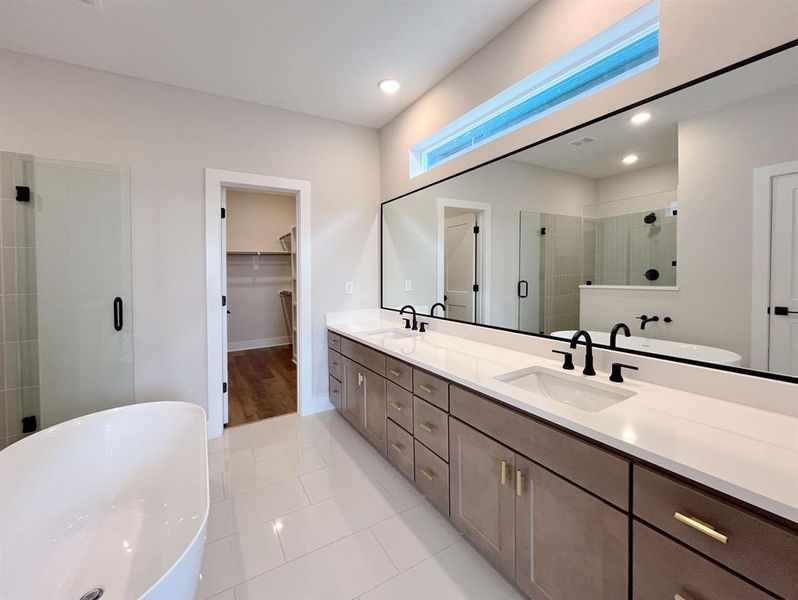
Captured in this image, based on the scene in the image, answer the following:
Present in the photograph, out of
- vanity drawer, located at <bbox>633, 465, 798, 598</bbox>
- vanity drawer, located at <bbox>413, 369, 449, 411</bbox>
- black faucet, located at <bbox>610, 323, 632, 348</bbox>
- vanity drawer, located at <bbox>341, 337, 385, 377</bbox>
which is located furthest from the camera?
vanity drawer, located at <bbox>341, 337, 385, 377</bbox>

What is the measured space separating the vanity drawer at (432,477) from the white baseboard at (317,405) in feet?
5.31

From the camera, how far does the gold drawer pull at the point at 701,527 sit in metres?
0.77

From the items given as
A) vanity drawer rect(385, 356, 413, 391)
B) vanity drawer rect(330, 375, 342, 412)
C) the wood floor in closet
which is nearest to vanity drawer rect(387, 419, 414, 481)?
vanity drawer rect(385, 356, 413, 391)

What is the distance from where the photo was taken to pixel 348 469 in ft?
7.56

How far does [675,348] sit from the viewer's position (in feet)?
4.52

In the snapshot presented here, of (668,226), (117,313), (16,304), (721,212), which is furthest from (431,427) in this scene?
(16,304)

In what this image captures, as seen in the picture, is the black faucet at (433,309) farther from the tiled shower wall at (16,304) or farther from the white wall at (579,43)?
the tiled shower wall at (16,304)

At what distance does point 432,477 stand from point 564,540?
782 mm

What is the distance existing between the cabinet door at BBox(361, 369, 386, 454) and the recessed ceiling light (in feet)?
7.28

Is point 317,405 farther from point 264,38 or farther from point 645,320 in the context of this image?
point 264,38

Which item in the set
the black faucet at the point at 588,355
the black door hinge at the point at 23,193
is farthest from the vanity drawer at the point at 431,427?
the black door hinge at the point at 23,193

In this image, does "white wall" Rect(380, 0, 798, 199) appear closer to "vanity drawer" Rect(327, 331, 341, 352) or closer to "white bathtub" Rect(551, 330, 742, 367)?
"white bathtub" Rect(551, 330, 742, 367)

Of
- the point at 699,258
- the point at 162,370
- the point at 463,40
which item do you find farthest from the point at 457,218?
the point at 162,370

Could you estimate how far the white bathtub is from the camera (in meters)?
1.23
